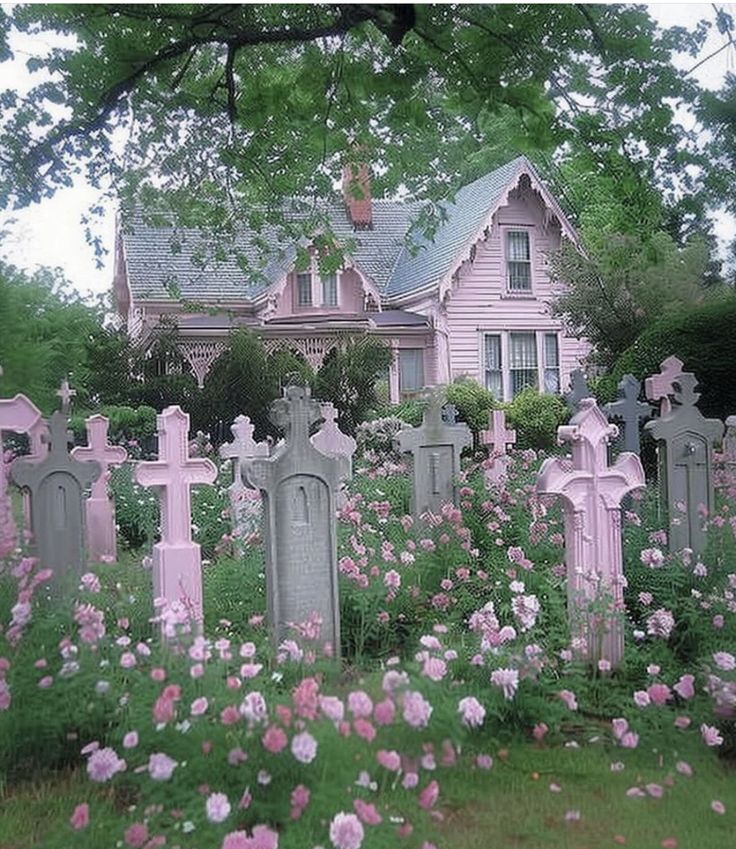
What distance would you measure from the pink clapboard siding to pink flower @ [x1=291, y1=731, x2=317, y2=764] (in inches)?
149

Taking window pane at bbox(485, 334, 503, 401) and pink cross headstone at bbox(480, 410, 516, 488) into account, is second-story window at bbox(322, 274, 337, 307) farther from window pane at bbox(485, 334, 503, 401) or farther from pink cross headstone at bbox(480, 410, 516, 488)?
pink cross headstone at bbox(480, 410, 516, 488)

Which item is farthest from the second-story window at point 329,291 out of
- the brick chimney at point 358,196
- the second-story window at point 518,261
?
the second-story window at point 518,261

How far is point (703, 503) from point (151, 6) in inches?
134

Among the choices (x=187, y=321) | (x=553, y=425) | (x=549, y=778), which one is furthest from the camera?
(x=553, y=425)

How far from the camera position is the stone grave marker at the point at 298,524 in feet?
10.2

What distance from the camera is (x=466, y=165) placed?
16.4 feet

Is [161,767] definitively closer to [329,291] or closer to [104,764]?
[104,764]

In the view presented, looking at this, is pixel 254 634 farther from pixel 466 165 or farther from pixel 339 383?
pixel 466 165

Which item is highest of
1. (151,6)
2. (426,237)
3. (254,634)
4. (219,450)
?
(151,6)

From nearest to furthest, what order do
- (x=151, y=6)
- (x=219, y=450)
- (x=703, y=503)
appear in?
(x=151, y=6)
(x=703, y=503)
(x=219, y=450)

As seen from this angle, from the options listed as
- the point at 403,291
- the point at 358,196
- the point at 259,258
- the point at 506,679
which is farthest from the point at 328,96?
the point at 506,679

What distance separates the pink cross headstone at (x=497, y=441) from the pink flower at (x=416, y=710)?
341 cm

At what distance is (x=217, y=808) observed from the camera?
162cm

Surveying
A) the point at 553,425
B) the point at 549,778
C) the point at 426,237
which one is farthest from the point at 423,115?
the point at 549,778
